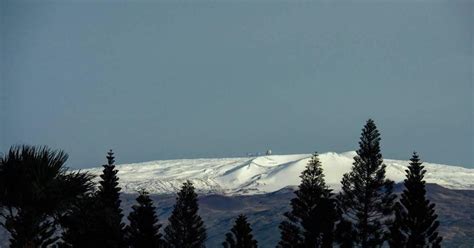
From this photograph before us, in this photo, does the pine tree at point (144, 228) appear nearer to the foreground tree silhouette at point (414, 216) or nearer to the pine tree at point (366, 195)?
the pine tree at point (366, 195)

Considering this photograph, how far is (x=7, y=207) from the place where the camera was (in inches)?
1689

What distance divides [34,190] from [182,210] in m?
70.1

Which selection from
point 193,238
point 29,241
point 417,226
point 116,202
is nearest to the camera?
point 29,241

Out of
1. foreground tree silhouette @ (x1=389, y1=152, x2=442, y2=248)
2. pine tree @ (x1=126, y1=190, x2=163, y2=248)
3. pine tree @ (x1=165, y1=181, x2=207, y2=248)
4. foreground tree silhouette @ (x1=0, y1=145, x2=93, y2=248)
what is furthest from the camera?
pine tree @ (x1=165, y1=181, x2=207, y2=248)

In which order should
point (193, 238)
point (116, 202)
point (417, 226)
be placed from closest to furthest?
point (116, 202), point (417, 226), point (193, 238)

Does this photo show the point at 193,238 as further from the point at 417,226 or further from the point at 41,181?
the point at 41,181

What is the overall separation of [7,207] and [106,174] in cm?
4293

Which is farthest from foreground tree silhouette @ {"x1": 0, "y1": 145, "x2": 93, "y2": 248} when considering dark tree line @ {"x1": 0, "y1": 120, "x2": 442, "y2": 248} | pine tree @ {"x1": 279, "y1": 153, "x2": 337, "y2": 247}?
pine tree @ {"x1": 279, "y1": 153, "x2": 337, "y2": 247}

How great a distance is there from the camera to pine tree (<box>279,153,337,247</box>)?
91594 mm

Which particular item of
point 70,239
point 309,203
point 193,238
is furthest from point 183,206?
point 70,239

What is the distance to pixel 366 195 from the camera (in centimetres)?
9525

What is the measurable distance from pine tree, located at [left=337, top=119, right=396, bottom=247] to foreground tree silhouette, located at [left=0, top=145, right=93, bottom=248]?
52745 millimetres

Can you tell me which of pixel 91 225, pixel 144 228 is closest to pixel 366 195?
pixel 144 228

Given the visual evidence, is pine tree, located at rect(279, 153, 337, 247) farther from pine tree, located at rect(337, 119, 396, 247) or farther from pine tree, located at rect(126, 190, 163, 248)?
pine tree, located at rect(126, 190, 163, 248)
